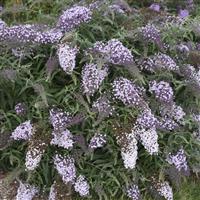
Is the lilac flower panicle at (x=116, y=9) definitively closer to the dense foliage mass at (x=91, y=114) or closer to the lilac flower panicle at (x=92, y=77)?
the dense foliage mass at (x=91, y=114)

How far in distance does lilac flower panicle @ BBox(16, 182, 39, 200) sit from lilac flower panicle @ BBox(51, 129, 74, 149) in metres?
0.39

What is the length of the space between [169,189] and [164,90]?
0.76 m

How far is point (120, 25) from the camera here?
4.63 meters

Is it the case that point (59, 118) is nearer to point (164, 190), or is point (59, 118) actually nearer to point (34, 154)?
point (34, 154)

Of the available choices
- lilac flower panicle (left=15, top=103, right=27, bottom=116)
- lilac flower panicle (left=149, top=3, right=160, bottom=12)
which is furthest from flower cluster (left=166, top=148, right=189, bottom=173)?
lilac flower panicle (left=149, top=3, right=160, bottom=12)

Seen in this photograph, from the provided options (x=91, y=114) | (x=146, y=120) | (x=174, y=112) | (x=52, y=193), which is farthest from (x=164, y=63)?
(x=52, y=193)

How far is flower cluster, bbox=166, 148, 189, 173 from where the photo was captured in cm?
425

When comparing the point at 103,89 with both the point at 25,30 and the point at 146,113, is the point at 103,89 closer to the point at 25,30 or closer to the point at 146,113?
the point at 146,113

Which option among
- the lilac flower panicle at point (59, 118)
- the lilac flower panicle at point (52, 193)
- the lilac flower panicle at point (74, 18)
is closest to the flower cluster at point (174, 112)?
the lilac flower panicle at point (59, 118)

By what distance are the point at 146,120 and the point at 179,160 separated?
0.44 m

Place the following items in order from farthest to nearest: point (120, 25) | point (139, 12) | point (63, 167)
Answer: point (139, 12), point (120, 25), point (63, 167)

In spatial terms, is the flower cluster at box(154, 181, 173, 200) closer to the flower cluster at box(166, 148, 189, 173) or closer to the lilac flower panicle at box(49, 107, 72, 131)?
the flower cluster at box(166, 148, 189, 173)

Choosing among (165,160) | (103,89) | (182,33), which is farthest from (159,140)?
(182,33)

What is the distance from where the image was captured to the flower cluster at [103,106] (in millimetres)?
4020
